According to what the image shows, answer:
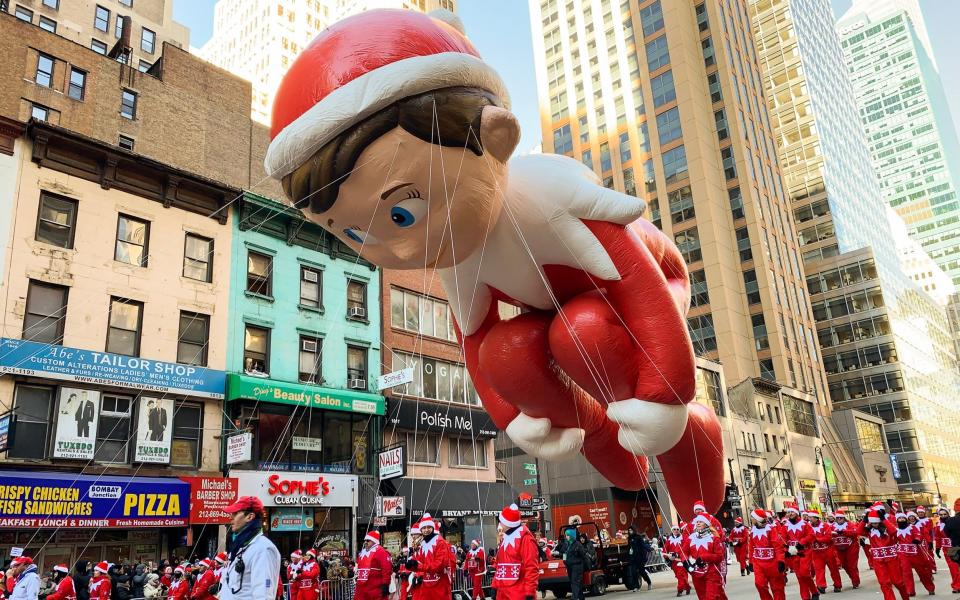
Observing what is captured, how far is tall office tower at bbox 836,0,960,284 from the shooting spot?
128 metres

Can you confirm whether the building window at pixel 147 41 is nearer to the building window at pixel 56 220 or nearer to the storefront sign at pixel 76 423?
the building window at pixel 56 220

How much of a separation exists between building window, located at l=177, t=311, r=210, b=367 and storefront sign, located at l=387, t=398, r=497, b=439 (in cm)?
613

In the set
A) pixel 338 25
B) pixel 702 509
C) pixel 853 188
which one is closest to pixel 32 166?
pixel 338 25

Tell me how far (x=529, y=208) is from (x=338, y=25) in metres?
1.85

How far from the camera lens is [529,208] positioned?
5.43 metres

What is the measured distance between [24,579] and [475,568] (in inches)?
421

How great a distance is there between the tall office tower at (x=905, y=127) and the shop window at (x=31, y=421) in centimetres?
13740

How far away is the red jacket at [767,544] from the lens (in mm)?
10797

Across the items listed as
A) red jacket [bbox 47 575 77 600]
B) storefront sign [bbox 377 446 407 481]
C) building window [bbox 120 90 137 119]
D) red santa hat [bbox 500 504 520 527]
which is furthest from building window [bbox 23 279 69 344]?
red santa hat [bbox 500 504 520 527]

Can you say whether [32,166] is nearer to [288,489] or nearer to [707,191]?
[288,489]

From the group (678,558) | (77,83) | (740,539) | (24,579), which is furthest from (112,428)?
(740,539)

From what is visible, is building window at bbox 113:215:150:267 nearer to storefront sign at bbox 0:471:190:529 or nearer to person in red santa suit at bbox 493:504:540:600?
storefront sign at bbox 0:471:190:529

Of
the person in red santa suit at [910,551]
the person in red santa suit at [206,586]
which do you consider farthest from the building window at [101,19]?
the person in red santa suit at [910,551]

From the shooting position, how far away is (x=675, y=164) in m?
56.9
